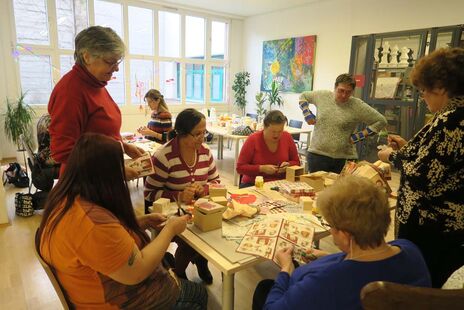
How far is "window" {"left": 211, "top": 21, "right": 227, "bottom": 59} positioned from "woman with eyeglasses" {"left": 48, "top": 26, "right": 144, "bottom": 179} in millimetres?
6905

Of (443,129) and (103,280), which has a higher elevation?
(443,129)

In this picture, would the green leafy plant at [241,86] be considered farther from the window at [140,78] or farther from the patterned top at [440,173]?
the patterned top at [440,173]

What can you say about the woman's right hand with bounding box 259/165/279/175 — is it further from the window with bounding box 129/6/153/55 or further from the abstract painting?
the window with bounding box 129/6/153/55

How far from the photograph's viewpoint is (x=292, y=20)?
722cm

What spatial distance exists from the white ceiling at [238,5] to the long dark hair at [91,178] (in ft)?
21.5

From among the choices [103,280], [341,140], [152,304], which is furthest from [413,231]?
[341,140]

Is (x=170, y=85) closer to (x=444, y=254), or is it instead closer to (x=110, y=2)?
(x=110, y=2)

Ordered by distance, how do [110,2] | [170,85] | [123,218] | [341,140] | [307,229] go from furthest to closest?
[170,85]
[110,2]
[341,140]
[307,229]
[123,218]

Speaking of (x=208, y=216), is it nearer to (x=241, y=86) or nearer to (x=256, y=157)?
(x=256, y=157)

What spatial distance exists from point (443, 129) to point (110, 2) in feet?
22.5

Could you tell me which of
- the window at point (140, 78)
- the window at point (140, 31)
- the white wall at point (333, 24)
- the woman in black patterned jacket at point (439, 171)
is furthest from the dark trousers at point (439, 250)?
the window at point (140, 31)

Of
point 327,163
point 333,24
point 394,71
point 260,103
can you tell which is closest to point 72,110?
point 327,163

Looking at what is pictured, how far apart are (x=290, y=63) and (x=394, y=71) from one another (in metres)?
2.59

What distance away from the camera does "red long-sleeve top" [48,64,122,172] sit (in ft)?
5.26
